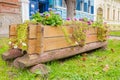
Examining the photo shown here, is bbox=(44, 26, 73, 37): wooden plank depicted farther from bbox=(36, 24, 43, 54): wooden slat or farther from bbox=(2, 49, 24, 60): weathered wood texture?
bbox=(2, 49, 24, 60): weathered wood texture

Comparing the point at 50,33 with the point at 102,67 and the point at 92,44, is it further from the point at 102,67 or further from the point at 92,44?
the point at 92,44

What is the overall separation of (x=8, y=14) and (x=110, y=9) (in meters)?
24.5

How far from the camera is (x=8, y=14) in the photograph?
11.6 m

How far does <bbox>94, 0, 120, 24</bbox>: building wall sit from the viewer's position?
30.0 meters

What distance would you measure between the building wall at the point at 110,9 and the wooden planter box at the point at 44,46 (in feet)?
80.0

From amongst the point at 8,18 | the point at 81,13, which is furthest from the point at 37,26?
the point at 81,13

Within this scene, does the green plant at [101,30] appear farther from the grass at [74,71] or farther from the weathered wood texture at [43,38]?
the weathered wood texture at [43,38]

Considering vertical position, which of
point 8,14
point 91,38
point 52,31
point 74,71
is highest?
point 8,14

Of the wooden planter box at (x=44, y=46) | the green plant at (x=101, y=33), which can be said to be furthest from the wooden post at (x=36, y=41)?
the green plant at (x=101, y=33)

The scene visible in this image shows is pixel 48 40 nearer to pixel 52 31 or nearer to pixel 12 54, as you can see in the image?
pixel 52 31

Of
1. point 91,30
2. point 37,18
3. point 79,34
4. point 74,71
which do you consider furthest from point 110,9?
point 74,71

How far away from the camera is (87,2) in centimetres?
2627

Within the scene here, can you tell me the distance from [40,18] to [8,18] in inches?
296

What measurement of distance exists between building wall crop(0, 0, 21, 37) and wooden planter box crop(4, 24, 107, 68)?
6.46 metres
